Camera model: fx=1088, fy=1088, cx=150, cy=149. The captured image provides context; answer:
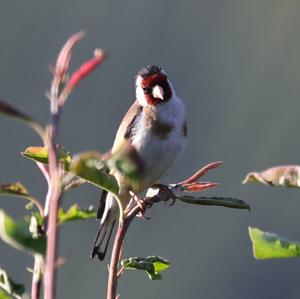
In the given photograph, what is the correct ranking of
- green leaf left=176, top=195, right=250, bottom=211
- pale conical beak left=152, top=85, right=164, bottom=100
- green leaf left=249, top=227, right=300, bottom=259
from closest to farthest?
1. green leaf left=249, top=227, right=300, bottom=259
2. green leaf left=176, top=195, right=250, bottom=211
3. pale conical beak left=152, top=85, right=164, bottom=100

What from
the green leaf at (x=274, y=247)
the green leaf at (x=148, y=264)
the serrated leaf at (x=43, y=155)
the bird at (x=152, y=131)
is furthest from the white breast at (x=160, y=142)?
the green leaf at (x=274, y=247)

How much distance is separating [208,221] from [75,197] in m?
1.00

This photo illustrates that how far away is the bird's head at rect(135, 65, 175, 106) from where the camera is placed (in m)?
2.00

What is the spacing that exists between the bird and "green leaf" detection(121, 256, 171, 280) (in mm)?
868

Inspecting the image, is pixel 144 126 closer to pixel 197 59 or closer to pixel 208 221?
pixel 208 221

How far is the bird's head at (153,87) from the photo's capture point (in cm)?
200

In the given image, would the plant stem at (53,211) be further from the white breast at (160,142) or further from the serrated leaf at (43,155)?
the white breast at (160,142)

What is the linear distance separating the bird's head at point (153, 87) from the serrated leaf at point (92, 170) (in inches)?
46.7

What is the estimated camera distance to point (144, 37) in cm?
570

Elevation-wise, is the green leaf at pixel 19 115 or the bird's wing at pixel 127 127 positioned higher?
the green leaf at pixel 19 115

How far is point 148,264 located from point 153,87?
1.17 metres

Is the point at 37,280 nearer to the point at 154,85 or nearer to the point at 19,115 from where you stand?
the point at 19,115

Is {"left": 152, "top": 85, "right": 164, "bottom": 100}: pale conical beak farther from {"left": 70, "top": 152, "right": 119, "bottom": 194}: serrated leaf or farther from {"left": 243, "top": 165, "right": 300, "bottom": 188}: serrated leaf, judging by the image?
{"left": 243, "top": 165, "right": 300, "bottom": 188}: serrated leaf

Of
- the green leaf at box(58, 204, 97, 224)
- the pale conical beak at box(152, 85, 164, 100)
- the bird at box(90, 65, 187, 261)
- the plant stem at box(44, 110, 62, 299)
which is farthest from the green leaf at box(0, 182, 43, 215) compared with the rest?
the pale conical beak at box(152, 85, 164, 100)
